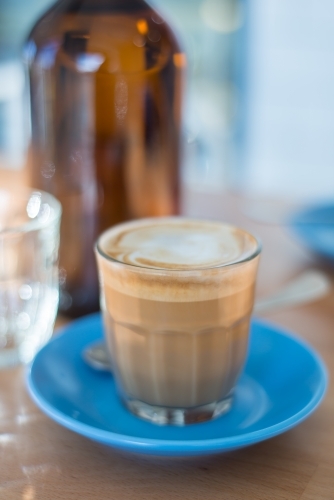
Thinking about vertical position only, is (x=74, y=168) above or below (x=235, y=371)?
above

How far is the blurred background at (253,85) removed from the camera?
2027 mm

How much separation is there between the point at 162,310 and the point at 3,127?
6.96ft

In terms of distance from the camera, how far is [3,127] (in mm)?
2410

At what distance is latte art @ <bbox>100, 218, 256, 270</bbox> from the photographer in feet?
1.54

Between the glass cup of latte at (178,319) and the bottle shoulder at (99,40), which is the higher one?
the bottle shoulder at (99,40)

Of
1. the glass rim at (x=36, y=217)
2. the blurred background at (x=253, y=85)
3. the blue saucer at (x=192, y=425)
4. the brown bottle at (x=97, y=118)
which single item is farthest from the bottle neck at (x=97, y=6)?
the blurred background at (x=253, y=85)

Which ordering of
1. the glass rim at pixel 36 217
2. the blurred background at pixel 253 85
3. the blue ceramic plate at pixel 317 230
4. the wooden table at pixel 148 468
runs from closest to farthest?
the wooden table at pixel 148 468 → the glass rim at pixel 36 217 → the blue ceramic plate at pixel 317 230 → the blurred background at pixel 253 85

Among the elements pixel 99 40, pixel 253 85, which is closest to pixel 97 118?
pixel 99 40

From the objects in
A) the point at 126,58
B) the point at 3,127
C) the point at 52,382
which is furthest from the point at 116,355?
the point at 3,127

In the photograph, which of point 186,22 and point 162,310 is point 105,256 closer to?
point 162,310

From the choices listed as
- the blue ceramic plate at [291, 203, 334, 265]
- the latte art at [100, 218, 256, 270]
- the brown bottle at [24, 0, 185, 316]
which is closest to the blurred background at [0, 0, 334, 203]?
the blue ceramic plate at [291, 203, 334, 265]

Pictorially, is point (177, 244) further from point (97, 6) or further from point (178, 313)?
point (97, 6)

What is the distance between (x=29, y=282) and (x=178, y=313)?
8.6 inches

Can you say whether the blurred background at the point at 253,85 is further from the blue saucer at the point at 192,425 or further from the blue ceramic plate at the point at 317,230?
the blue saucer at the point at 192,425
